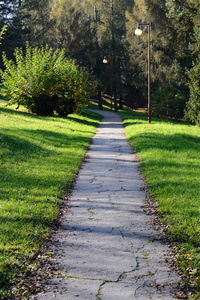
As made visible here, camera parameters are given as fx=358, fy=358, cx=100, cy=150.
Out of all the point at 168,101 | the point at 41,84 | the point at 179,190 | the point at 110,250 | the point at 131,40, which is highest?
the point at 131,40

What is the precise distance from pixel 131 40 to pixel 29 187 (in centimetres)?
4224

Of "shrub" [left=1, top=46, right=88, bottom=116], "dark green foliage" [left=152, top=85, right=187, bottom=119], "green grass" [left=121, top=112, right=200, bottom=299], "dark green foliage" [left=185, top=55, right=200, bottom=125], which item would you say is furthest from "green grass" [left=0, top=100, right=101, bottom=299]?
"dark green foliage" [left=152, top=85, right=187, bottom=119]

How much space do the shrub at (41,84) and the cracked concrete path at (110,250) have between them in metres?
15.9

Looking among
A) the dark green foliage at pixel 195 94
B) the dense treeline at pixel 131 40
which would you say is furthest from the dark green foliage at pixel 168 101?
the dark green foliage at pixel 195 94

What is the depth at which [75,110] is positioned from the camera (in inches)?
1041

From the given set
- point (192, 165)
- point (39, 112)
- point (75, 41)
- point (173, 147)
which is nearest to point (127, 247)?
point (192, 165)

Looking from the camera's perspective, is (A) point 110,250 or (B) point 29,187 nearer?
(A) point 110,250

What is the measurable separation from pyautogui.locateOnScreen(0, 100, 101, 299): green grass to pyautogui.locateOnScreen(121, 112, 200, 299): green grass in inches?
73.3

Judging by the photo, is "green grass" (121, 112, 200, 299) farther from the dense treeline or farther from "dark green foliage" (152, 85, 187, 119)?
"dark green foliage" (152, 85, 187, 119)

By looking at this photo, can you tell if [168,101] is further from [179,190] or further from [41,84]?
[179,190]

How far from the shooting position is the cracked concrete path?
3.67 m

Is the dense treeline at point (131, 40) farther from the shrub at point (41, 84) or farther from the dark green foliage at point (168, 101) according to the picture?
the shrub at point (41, 84)

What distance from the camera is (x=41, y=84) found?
74.3 feet

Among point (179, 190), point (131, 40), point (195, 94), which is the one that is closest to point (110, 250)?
point (179, 190)
